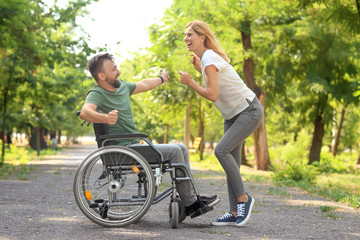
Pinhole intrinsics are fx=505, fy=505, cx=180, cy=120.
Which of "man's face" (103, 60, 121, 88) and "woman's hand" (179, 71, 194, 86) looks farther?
"man's face" (103, 60, 121, 88)

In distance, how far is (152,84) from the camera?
5.61 metres

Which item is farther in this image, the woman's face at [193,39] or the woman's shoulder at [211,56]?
the woman's face at [193,39]

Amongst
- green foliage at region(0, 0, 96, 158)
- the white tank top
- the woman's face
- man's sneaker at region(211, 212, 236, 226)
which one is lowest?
man's sneaker at region(211, 212, 236, 226)

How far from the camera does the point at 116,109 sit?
16.9ft

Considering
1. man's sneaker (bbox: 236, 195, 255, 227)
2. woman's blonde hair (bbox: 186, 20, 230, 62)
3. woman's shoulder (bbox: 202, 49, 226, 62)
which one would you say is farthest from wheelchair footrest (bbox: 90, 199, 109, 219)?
Result: woman's blonde hair (bbox: 186, 20, 230, 62)

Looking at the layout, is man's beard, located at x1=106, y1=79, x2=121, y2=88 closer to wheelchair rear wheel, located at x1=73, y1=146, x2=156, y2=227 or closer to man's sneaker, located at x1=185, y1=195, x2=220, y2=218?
wheelchair rear wheel, located at x1=73, y1=146, x2=156, y2=227

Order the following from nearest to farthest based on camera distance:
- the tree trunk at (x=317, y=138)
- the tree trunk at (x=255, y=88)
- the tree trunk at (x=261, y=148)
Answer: the tree trunk at (x=255, y=88), the tree trunk at (x=261, y=148), the tree trunk at (x=317, y=138)

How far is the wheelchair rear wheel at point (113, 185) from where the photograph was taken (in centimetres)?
477

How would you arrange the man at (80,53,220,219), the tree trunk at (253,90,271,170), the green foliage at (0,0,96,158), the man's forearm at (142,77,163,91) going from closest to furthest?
the man at (80,53,220,219) → the man's forearm at (142,77,163,91) → the green foliage at (0,0,96,158) → the tree trunk at (253,90,271,170)

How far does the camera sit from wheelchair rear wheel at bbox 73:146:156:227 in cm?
477

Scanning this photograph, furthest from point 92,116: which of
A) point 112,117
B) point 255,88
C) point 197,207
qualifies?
point 255,88

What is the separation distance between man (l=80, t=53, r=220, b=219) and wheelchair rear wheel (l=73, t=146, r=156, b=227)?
25 cm

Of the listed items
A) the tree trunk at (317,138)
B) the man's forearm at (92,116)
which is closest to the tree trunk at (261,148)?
the tree trunk at (317,138)

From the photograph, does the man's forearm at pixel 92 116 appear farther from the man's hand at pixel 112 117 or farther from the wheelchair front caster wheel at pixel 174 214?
the wheelchair front caster wheel at pixel 174 214
